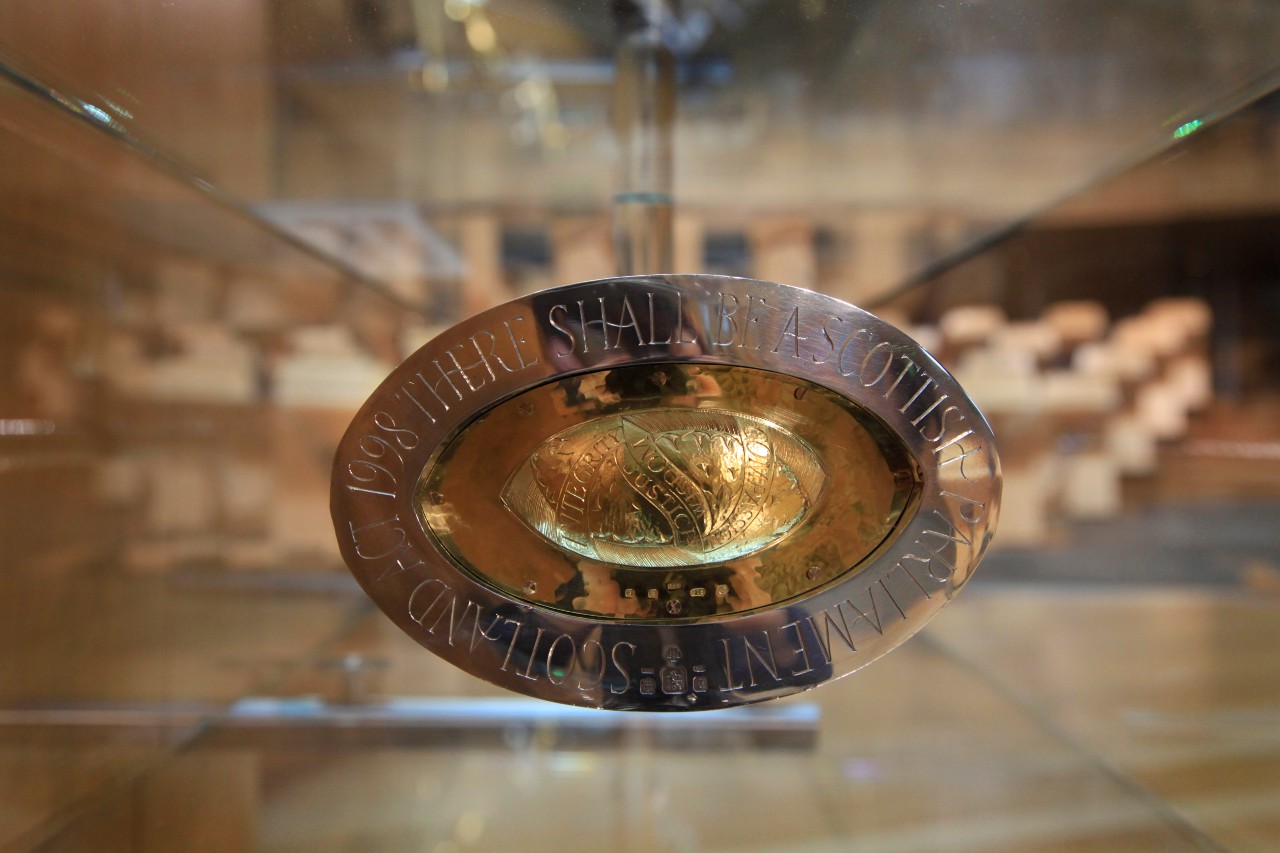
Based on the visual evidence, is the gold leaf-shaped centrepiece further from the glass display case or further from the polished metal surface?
the glass display case

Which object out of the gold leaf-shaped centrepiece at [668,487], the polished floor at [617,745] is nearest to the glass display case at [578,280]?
the polished floor at [617,745]

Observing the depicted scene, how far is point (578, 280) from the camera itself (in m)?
0.75

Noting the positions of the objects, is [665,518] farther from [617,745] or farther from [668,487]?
[617,745]

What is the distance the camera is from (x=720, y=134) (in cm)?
83

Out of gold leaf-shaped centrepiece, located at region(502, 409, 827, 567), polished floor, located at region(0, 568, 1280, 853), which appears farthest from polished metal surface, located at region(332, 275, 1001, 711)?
polished floor, located at region(0, 568, 1280, 853)

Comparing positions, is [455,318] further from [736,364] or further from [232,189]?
[736,364]

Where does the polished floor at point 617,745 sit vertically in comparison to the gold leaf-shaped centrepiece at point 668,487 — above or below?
below

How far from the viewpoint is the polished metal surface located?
1.18 ft

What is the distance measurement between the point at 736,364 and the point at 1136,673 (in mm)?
1088

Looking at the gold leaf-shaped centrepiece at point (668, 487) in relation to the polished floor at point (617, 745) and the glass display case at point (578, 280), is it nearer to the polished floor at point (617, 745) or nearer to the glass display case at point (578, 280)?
the glass display case at point (578, 280)

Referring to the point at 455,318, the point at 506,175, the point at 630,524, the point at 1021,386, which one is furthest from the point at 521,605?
the point at 1021,386

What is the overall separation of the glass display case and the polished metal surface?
0.20 m

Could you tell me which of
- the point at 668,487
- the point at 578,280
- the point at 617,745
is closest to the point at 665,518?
the point at 668,487

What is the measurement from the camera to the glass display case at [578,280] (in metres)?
0.52
